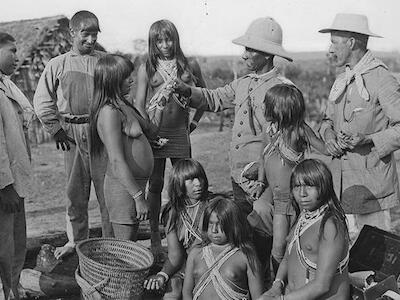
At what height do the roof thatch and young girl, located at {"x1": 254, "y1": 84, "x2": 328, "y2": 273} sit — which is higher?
young girl, located at {"x1": 254, "y1": 84, "x2": 328, "y2": 273}

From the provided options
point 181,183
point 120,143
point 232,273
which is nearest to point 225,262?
point 232,273

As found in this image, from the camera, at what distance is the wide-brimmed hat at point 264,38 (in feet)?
15.4

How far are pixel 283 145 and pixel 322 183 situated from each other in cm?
62

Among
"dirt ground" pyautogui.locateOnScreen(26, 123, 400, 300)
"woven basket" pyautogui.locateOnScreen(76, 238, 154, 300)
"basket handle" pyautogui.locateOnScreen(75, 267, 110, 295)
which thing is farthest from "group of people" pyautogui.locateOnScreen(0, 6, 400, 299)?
"dirt ground" pyautogui.locateOnScreen(26, 123, 400, 300)

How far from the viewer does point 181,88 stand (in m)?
4.88

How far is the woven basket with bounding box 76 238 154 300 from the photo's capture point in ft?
12.2

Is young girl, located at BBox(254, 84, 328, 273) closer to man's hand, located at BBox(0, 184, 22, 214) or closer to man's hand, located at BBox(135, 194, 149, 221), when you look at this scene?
man's hand, located at BBox(135, 194, 149, 221)

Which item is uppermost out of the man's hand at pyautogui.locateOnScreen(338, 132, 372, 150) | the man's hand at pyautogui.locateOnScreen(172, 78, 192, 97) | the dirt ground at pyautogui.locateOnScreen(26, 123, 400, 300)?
the man's hand at pyautogui.locateOnScreen(172, 78, 192, 97)

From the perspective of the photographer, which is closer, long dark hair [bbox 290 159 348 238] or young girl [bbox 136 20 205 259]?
long dark hair [bbox 290 159 348 238]

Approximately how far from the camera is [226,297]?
151 inches

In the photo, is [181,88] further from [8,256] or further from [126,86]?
[8,256]

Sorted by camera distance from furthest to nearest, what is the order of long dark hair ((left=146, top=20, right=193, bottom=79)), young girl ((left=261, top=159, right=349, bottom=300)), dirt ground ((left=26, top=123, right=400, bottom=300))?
dirt ground ((left=26, top=123, right=400, bottom=300)) < long dark hair ((left=146, top=20, right=193, bottom=79)) < young girl ((left=261, top=159, right=349, bottom=300))

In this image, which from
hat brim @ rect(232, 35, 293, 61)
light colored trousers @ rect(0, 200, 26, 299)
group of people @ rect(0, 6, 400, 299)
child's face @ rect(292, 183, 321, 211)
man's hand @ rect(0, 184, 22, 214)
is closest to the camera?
child's face @ rect(292, 183, 321, 211)

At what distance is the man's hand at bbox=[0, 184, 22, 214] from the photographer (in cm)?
433
